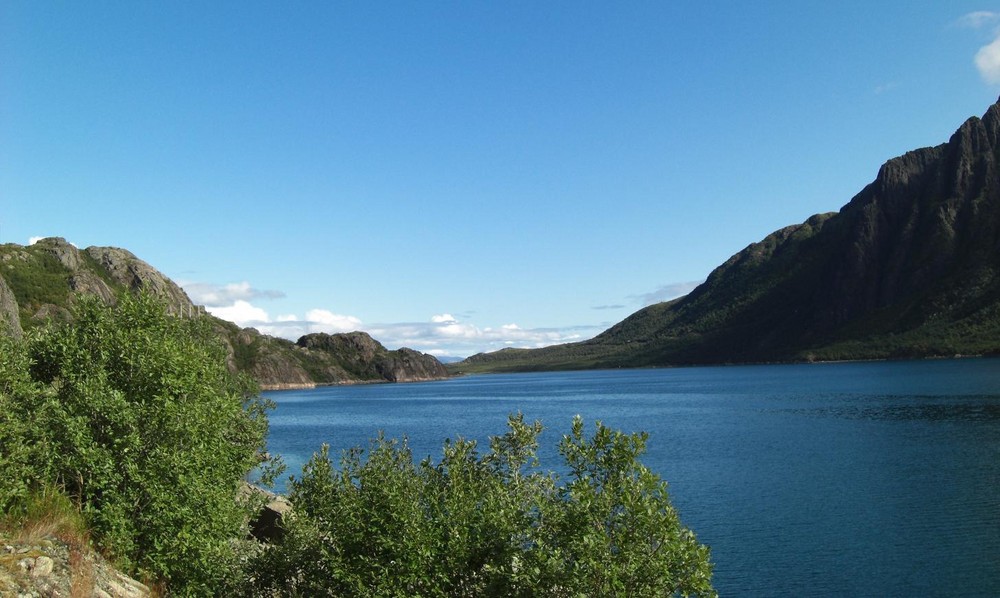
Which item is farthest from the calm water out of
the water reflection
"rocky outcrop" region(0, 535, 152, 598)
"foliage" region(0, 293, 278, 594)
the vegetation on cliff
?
"rocky outcrop" region(0, 535, 152, 598)

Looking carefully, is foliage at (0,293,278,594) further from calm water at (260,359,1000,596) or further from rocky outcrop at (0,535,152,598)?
calm water at (260,359,1000,596)

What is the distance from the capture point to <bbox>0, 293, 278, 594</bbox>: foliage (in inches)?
981

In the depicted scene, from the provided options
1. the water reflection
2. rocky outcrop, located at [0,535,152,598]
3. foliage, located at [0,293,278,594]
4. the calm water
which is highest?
foliage, located at [0,293,278,594]

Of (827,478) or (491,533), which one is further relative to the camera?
(827,478)

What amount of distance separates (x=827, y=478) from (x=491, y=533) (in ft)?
201

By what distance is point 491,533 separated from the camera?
20.6m

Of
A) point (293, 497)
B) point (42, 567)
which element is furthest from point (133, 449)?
point (293, 497)

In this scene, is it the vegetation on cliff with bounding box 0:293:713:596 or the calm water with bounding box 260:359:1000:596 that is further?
the calm water with bounding box 260:359:1000:596

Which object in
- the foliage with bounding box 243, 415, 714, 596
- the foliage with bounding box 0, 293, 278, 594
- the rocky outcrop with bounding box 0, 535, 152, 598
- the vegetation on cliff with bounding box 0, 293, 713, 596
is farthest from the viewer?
the foliage with bounding box 0, 293, 278, 594

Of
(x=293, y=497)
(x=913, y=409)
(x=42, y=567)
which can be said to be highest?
(x=293, y=497)

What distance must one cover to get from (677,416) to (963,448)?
63.4 m

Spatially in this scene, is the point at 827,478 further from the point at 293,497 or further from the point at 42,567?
the point at 42,567

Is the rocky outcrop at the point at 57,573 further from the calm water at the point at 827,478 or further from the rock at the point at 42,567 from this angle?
the calm water at the point at 827,478

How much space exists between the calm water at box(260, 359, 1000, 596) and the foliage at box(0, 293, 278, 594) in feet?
98.6
